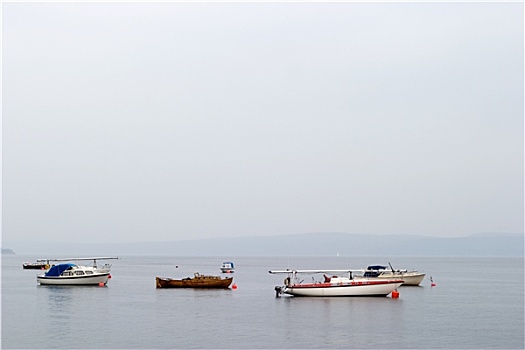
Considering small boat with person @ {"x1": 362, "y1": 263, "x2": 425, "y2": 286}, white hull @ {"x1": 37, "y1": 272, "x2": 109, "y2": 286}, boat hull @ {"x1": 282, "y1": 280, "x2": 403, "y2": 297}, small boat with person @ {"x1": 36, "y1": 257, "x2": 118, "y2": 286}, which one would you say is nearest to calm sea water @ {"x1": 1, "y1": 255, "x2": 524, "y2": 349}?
boat hull @ {"x1": 282, "y1": 280, "x2": 403, "y2": 297}

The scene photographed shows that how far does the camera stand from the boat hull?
250 feet

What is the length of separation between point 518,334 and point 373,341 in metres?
13.4

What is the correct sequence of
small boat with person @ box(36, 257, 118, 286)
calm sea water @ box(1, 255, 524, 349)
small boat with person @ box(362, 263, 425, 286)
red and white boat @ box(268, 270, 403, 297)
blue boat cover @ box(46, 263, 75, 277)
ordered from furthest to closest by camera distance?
1. blue boat cover @ box(46, 263, 75, 277)
2. small boat with person @ box(36, 257, 118, 286)
3. small boat with person @ box(362, 263, 425, 286)
4. red and white boat @ box(268, 270, 403, 297)
5. calm sea water @ box(1, 255, 524, 349)

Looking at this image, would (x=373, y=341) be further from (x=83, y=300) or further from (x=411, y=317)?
(x=83, y=300)

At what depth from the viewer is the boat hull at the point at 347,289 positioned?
250 feet

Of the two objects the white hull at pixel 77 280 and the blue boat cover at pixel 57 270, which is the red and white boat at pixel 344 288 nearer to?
the white hull at pixel 77 280

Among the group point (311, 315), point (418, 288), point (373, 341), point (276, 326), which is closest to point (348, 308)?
point (311, 315)

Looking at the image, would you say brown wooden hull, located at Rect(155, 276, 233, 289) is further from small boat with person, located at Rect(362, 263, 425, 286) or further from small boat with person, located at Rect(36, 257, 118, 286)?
small boat with person, located at Rect(362, 263, 425, 286)

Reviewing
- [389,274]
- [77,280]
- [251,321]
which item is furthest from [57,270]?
[251,321]

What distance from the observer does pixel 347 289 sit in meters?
76.1

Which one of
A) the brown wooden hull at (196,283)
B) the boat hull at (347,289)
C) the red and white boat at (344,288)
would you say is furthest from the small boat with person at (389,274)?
the brown wooden hull at (196,283)

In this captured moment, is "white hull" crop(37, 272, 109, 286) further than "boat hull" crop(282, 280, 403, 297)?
→ Yes

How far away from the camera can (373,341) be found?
4994cm

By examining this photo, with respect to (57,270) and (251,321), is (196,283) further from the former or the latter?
(251,321)
